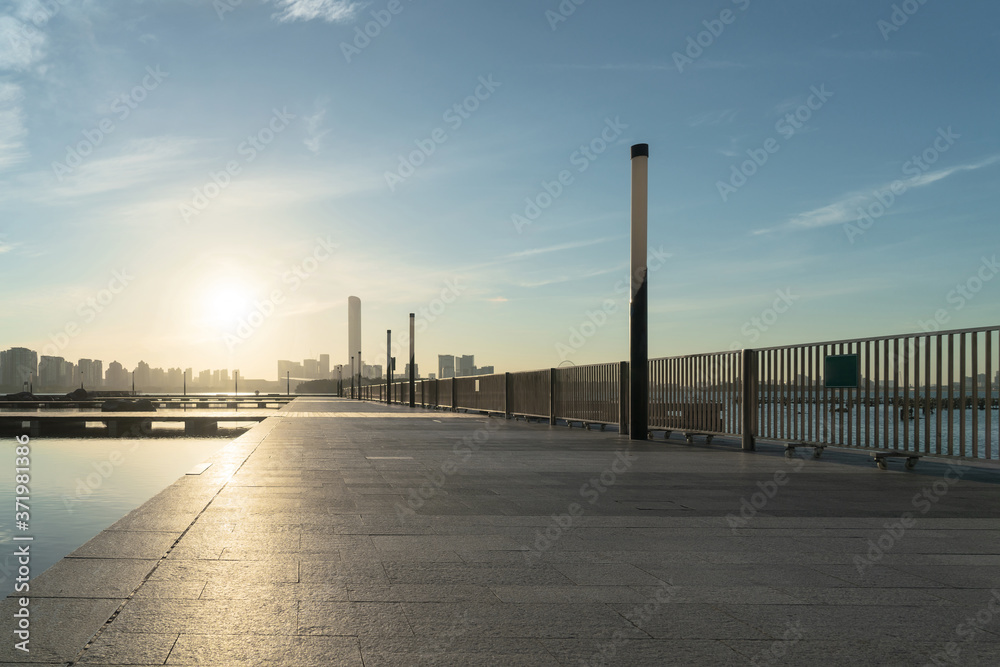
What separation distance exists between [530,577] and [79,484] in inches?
550

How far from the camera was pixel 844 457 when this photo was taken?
1240cm

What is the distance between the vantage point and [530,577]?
4.45 meters

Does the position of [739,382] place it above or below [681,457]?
above

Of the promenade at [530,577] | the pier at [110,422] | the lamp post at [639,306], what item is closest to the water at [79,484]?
the promenade at [530,577]

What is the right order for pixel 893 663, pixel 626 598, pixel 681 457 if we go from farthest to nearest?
pixel 681 457, pixel 626 598, pixel 893 663

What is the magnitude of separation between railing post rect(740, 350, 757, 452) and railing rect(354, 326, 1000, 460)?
17 mm

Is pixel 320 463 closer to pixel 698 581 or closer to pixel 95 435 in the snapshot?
pixel 698 581

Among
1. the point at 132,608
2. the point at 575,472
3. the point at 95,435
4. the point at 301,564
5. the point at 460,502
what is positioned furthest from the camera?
the point at 95,435

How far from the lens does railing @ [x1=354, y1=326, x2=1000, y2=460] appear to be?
936 centimetres

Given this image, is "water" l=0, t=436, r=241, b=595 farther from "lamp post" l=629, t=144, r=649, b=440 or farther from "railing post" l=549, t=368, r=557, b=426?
"railing post" l=549, t=368, r=557, b=426

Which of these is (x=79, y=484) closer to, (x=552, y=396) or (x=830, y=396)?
(x=552, y=396)

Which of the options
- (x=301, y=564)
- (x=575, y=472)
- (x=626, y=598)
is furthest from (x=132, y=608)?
(x=575, y=472)

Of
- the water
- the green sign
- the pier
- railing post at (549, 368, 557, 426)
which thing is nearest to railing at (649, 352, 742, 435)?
the green sign

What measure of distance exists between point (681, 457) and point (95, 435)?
2903cm
